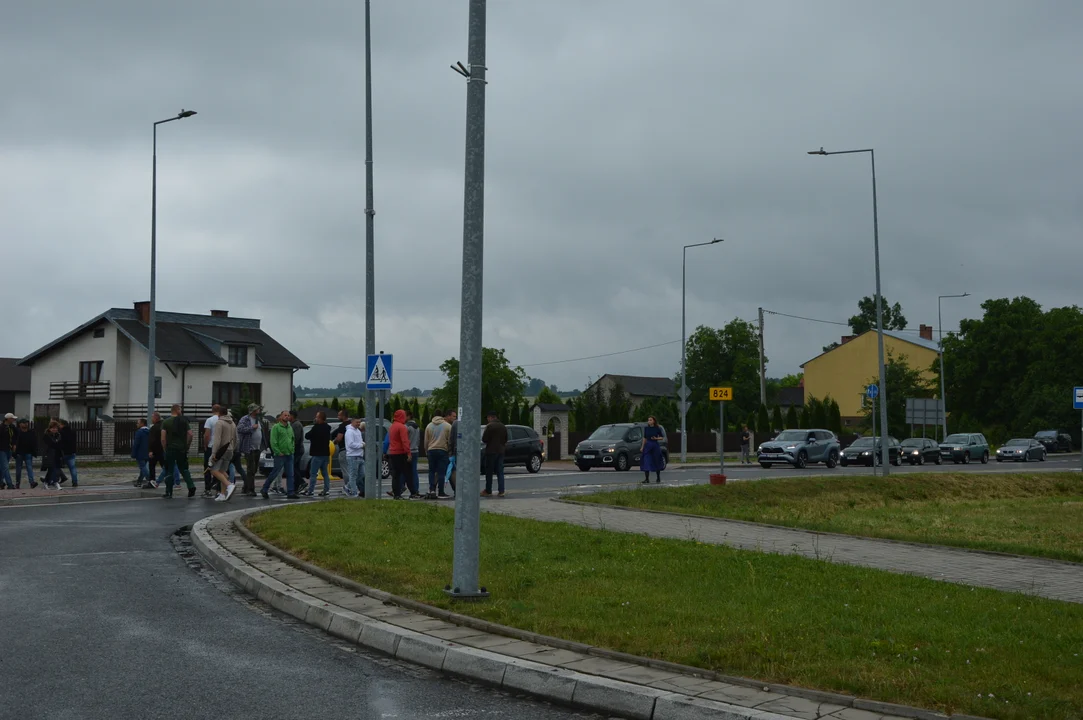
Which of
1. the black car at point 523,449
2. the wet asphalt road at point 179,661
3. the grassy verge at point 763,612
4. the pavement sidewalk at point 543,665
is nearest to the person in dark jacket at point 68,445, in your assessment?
the wet asphalt road at point 179,661

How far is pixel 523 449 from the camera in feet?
120

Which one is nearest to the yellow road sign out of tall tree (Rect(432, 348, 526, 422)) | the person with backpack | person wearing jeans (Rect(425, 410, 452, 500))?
person wearing jeans (Rect(425, 410, 452, 500))

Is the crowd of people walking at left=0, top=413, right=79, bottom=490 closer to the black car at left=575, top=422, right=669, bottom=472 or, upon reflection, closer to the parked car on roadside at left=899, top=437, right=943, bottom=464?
the black car at left=575, top=422, right=669, bottom=472

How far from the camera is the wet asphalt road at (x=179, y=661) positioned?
6086 millimetres

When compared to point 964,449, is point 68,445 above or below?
above

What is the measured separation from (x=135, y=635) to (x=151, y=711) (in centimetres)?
219

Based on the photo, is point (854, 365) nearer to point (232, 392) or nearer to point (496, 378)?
point (496, 378)

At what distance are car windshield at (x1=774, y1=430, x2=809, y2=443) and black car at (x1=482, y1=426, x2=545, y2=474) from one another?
12.2 metres

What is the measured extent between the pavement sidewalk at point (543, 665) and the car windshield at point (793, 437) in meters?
36.0

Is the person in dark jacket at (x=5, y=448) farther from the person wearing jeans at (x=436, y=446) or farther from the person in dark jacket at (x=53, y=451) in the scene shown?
the person wearing jeans at (x=436, y=446)

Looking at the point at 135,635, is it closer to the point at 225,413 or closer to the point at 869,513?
the point at 225,413

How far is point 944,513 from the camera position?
22.9 meters

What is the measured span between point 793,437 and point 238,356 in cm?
3638

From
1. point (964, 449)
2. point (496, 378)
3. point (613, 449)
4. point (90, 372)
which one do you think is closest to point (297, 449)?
point (613, 449)
